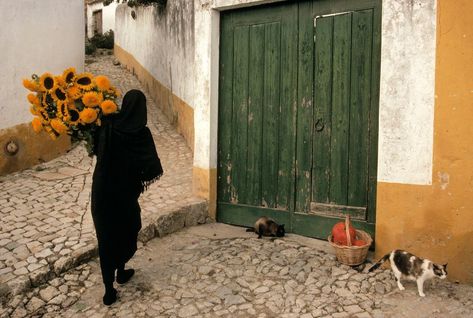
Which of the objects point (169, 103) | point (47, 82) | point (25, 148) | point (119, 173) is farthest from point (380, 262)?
point (169, 103)

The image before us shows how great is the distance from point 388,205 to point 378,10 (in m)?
1.89

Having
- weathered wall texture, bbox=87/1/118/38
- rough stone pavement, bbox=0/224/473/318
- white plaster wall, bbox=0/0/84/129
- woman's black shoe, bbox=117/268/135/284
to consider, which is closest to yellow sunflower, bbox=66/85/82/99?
woman's black shoe, bbox=117/268/135/284

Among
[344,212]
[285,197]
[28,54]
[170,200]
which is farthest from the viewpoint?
[28,54]

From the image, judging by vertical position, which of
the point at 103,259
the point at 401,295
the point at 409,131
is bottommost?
the point at 401,295

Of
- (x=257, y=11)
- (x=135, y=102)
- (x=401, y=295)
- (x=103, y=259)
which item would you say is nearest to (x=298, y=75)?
(x=257, y=11)

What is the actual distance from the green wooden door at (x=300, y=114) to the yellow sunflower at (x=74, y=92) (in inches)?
89.6

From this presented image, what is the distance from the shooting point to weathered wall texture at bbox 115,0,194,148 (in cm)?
878

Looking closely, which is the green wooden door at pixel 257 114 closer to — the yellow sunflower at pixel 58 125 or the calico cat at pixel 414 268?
the calico cat at pixel 414 268

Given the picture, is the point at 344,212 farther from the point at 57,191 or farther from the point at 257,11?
the point at 57,191

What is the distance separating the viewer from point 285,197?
5309 mm

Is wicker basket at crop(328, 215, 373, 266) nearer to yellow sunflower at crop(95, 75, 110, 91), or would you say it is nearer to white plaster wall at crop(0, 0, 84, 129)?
yellow sunflower at crop(95, 75, 110, 91)

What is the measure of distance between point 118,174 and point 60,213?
2.25m

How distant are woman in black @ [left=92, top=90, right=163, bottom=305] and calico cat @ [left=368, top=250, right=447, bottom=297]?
218 cm

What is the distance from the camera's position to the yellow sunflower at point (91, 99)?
3721mm
